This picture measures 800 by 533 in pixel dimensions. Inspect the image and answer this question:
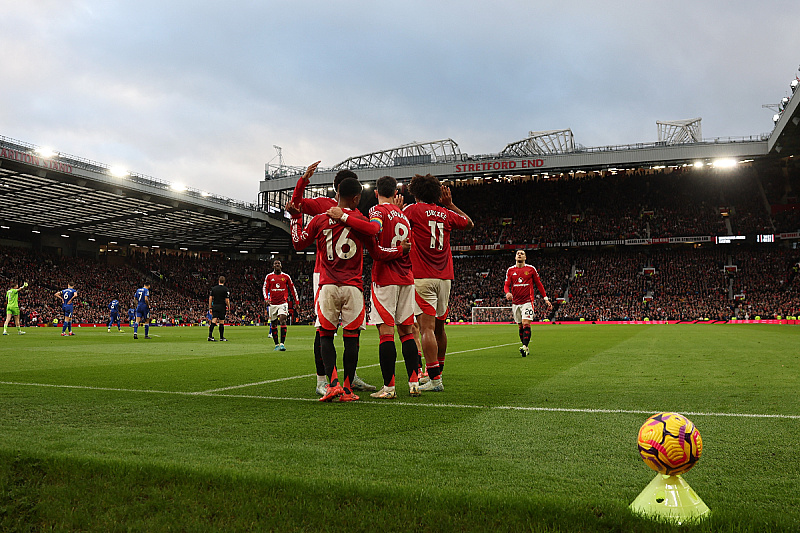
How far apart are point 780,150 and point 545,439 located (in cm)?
4477

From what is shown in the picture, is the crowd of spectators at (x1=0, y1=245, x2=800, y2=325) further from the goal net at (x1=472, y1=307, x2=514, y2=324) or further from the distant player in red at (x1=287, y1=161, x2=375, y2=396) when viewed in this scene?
the distant player in red at (x1=287, y1=161, x2=375, y2=396)

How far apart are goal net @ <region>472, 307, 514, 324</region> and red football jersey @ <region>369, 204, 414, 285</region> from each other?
38.0 meters

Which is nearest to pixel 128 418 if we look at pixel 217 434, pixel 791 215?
pixel 217 434

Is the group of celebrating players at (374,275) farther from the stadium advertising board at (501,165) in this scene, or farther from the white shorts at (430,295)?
the stadium advertising board at (501,165)

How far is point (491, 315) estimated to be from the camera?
43500mm

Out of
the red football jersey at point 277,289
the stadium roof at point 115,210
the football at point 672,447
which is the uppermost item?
the stadium roof at point 115,210

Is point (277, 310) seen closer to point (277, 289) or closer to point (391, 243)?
point (277, 289)

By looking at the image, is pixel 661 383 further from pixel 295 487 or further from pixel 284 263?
pixel 284 263

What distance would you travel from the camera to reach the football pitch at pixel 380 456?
87.7 inches

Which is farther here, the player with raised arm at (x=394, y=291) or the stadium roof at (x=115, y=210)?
the stadium roof at (x=115, y=210)

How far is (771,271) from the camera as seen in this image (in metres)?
44.6

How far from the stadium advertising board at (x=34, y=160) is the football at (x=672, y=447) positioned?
108ft

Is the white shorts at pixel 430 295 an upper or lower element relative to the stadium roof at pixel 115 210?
lower

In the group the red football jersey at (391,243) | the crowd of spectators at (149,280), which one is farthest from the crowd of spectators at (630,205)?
the red football jersey at (391,243)
